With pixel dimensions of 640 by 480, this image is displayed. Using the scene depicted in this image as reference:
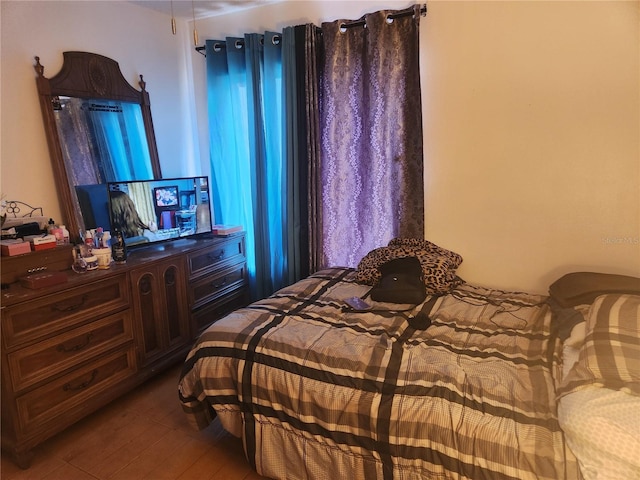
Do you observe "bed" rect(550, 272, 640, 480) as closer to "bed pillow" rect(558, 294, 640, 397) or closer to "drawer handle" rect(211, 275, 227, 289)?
"bed pillow" rect(558, 294, 640, 397)

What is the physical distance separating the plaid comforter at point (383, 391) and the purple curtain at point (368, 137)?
2.74ft

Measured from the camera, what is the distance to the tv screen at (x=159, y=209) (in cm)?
254

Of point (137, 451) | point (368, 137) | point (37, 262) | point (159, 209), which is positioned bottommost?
point (137, 451)

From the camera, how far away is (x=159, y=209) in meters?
2.75

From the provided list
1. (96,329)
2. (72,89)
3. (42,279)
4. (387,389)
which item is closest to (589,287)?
(387,389)

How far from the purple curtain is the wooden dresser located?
2.89ft

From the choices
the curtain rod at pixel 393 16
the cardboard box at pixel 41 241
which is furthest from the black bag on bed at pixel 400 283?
the cardboard box at pixel 41 241

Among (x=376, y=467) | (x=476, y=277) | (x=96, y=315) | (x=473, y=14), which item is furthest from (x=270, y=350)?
(x=473, y=14)

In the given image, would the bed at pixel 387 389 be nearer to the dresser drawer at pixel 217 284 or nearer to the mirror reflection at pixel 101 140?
the dresser drawer at pixel 217 284

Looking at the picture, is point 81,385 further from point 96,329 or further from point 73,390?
point 96,329

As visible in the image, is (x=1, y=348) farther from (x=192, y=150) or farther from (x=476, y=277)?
(x=476, y=277)

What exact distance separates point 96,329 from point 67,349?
166 mm

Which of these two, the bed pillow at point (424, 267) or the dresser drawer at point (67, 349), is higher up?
the bed pillow at point (424, 267)

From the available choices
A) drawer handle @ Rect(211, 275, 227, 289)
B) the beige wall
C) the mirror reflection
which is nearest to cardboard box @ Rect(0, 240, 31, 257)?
the beige wall
